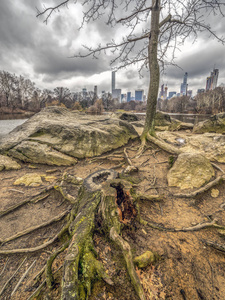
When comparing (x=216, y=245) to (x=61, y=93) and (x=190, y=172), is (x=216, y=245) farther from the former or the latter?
(x=61, y=93)

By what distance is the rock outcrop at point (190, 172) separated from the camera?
3254 millimetres

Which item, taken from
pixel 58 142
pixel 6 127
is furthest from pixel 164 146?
pixel 6 127

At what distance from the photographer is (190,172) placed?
134 inches

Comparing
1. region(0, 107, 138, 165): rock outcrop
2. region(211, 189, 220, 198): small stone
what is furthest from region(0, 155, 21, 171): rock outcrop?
region(211, 189, 220, 198): small stone

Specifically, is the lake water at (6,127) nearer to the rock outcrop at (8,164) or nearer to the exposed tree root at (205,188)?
the rock outcrop at (8,164)

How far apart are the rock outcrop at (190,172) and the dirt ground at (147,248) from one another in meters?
0.29

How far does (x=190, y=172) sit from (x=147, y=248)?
8.02 feet

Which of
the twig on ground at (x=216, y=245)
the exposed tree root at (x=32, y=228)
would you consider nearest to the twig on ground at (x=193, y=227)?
the twig on ground at (x=216, y=245)

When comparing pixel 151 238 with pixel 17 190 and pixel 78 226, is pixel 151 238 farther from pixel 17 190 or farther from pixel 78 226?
pixel 17 190

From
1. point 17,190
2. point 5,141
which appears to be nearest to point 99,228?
point 17,190

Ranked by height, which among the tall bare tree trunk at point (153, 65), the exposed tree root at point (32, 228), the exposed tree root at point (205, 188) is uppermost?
the tall bare tree trunk at point (153, 65)

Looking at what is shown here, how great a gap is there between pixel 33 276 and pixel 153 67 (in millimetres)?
7316

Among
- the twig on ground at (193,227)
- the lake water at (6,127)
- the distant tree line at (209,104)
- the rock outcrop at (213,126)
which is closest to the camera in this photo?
the twig on ground at (193,227)

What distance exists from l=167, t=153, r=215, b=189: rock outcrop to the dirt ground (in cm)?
29
